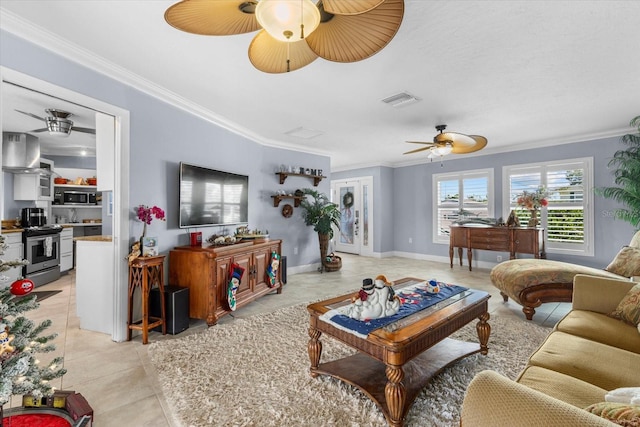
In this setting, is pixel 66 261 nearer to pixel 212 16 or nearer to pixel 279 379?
pixel 279 379

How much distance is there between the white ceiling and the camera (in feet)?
6.19

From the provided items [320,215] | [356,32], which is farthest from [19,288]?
[320,215]

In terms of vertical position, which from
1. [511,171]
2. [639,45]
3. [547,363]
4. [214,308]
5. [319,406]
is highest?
[639,45]

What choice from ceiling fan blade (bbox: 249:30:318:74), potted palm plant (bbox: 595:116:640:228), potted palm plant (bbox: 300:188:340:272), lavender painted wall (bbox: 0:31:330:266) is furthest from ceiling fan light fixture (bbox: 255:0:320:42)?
potted palm plant (bbox: 595:116:640:228)

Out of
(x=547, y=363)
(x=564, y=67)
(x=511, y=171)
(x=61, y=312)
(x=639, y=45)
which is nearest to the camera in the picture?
(x=547, y=363)

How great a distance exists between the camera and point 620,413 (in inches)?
28.5

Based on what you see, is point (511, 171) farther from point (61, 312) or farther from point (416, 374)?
point (61, 312)

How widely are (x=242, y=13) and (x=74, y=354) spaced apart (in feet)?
9.35

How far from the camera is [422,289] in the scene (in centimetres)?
241

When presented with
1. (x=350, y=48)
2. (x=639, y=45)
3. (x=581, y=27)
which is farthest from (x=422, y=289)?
(x=639, y=45)

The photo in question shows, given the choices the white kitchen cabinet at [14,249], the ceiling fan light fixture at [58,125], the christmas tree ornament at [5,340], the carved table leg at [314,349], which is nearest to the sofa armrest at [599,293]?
the carved table leg at [314,349]

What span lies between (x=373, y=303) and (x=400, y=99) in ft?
7.95

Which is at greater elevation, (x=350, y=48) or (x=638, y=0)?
(x=638, y=0)

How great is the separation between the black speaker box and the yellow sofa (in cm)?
262
